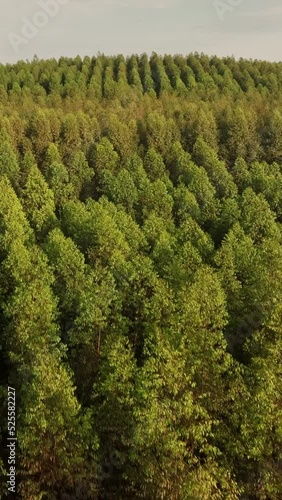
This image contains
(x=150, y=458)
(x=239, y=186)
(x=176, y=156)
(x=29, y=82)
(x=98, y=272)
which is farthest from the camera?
(x=29, y=82)

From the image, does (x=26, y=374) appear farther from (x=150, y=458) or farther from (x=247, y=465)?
(x=247, y=465)

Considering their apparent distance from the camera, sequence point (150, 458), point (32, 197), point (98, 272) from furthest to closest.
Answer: point (32, 197) < point (98, 272) < point (150, 458)

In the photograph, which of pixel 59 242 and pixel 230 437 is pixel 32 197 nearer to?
pixel 59 242

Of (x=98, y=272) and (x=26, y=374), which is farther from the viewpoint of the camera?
(x=98, y=272)

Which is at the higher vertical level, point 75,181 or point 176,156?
point 176,156

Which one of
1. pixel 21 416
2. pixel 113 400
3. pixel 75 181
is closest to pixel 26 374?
pixel 21 416

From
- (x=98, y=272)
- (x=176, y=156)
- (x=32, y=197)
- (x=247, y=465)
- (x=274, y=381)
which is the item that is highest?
(x=176, y=156)
